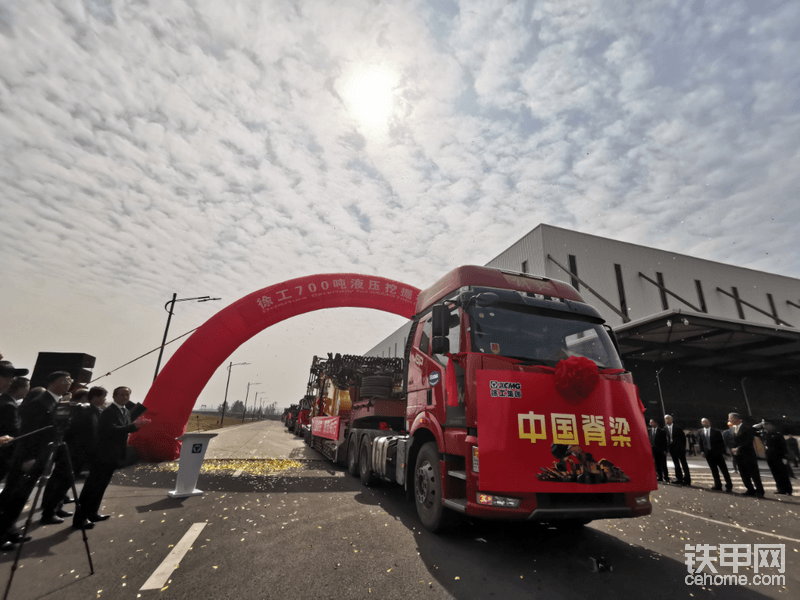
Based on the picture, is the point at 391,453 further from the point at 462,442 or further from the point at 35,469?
the point at 35,469

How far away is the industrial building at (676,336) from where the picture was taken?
1964 centimetres

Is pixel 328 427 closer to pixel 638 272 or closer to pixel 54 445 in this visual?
pixel 54 445

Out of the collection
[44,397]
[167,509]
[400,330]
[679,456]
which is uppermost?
[400,330]

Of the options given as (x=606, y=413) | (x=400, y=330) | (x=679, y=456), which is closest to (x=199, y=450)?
(x=606, y=413)

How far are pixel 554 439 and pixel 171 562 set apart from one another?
3990mm

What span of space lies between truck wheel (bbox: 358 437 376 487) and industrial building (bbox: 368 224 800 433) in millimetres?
14212

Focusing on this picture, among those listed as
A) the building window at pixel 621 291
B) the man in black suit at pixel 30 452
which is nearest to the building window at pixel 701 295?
the building window at pixel 621 291

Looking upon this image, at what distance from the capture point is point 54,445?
3969 millimetres

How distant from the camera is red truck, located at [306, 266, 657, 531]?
3836mm

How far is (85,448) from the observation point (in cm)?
543

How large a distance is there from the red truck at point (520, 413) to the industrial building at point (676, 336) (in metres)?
15.0

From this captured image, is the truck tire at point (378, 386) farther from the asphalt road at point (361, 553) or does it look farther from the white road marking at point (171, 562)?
the white road marking at point (171, 562)

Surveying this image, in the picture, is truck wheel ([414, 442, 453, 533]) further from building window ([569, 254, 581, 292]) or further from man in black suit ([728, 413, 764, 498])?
building window ([569, 254, 581, 292])

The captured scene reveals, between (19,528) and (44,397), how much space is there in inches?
58.8
